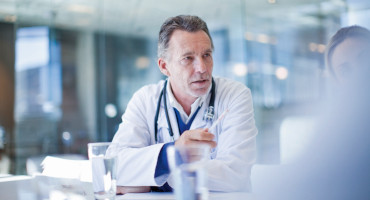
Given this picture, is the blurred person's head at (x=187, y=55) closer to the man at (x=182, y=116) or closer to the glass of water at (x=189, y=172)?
the man at (x=182, y=116)

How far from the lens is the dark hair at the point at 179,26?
1.65m

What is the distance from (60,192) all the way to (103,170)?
19 centimetres

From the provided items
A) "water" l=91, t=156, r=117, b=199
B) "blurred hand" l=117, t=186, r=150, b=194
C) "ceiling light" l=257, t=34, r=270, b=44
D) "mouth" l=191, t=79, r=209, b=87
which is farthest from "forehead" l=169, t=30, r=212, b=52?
"ceiling light" l=257, t=34, r=270, b=44

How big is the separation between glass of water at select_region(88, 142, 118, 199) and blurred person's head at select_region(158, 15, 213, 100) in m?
0.67

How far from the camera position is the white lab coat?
1240mm

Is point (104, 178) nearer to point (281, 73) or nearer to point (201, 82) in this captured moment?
point (201, 82)

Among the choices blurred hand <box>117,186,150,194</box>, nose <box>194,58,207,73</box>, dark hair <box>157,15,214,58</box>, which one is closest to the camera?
blurred hand <box>117,186,150,194</box>

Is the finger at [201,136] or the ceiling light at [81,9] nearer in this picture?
the finger at [201,136]

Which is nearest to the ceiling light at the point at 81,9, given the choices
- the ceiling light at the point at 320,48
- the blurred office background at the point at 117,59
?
the blurred office background at the point at 117,59

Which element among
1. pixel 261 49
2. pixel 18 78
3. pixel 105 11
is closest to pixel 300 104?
pixel 261 49

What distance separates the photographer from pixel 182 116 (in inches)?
64.8

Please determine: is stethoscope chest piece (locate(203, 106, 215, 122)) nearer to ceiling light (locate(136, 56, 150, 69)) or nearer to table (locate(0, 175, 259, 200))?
table (locate(0, 175, 259, 200))

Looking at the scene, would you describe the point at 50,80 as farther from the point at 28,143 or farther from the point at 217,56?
the point at 217,56

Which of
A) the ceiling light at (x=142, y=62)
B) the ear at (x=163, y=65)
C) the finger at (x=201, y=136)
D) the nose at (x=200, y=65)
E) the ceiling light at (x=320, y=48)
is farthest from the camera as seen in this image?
the ceiling light at (x=142, y=62)
